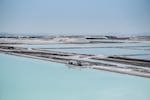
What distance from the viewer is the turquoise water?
323 centimetres

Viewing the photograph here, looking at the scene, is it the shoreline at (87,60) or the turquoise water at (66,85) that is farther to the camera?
the shoreline at (87,60)

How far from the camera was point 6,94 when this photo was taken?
3.14 meters

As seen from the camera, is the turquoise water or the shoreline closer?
the turquoise water

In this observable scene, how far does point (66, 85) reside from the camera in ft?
11.6

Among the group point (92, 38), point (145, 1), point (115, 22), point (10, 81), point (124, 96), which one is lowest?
point (124, 96)

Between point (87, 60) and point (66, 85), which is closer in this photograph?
point (66, 85)

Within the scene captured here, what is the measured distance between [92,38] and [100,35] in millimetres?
297

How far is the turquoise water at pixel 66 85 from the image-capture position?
323cm

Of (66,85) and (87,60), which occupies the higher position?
(87,60)

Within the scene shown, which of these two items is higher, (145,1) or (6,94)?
(145,1)

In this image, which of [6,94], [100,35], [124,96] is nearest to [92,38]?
[100,35]

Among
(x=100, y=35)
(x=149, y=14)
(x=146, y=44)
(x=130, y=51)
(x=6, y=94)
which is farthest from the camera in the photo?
(x=130, y=51)

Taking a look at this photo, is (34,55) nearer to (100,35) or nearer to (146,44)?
(100,35)

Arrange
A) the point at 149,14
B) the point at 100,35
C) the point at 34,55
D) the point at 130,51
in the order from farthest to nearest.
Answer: the point at 130,51 < the point at 34,55 < the point at 100,35 < the point at 149,14
